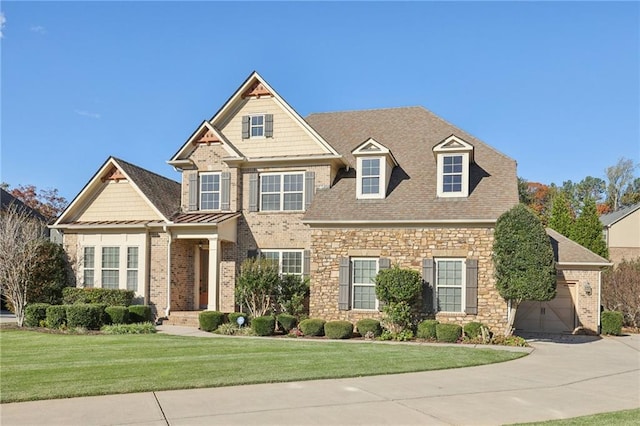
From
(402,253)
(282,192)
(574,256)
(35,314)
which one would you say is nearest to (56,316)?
(35,314)

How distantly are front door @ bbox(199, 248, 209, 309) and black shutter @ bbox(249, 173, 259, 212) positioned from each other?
10.4ft

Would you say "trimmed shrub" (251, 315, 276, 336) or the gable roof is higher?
the gable roof

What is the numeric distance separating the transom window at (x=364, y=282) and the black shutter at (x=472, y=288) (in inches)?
122

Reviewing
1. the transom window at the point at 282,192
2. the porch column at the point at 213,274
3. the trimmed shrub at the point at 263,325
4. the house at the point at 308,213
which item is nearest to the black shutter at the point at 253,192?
the house at the point at 308,213

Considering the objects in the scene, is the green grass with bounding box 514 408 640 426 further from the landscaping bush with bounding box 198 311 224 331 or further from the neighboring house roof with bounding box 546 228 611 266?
the landscaping bush with bounding box 198 311 224 331

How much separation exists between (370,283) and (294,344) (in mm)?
4363

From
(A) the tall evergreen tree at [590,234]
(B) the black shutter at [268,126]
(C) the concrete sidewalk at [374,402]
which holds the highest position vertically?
(B) the black shutter at [268,126]

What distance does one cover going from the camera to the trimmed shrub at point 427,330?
53.7 feet

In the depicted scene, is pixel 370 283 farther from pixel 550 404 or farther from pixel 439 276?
pixel 550 404

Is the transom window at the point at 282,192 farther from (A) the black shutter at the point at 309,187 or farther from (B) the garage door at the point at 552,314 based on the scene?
(B) the garage door at the point at 552,314

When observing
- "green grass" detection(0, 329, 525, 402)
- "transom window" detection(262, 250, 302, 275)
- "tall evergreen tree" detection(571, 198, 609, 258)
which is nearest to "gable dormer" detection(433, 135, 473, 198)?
"transom window" detection(262, 250, 302, 275)

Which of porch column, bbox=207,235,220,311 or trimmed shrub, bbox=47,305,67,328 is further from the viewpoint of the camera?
porch column, bbox=207,235,220,311

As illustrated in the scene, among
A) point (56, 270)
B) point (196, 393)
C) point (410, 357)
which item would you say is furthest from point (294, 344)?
point (56, 270)

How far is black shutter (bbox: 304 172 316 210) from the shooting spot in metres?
20.1
